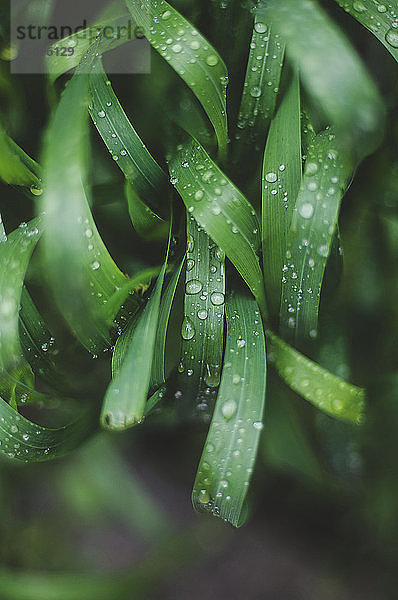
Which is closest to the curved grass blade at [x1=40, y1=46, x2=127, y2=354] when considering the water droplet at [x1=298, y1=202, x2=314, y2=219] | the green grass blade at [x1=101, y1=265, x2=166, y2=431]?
the green grass blade at [x1=101, y1=265, x2=166, y2=431]

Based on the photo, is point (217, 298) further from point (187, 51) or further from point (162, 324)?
point (187, 51)

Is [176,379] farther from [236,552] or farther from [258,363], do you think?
[236,552]

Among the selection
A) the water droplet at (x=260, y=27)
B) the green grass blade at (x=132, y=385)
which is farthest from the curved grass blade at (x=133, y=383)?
the water droplet at (x=260, y=27)

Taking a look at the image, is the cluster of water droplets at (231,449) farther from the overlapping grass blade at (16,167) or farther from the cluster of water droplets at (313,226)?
the overlapping grass blade at (16,167)

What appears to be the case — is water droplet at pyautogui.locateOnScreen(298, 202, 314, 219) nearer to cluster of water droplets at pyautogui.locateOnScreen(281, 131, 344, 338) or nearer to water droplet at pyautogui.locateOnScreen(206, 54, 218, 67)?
cluster of water droplets at pyautogui.locateOnScreen(281, 131, 344, 338)

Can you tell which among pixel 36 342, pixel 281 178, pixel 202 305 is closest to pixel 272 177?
pixel 281 178
